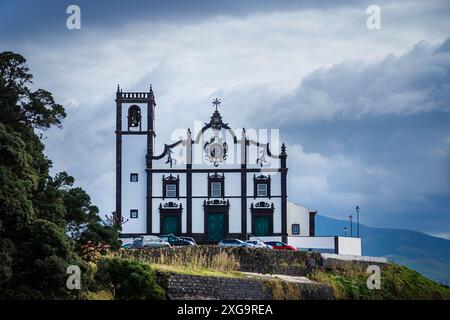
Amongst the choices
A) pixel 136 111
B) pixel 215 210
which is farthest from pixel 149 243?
pixel 136 111

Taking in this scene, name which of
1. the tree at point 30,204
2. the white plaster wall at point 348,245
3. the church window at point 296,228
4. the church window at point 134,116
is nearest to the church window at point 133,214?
the church window at point 134,116

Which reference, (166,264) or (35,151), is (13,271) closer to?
(35,151)

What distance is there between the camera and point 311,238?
71.4 m

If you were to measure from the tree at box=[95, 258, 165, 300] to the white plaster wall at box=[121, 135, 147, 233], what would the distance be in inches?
1501

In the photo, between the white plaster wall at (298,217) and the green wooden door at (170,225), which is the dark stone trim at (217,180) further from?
the white plaster wall at (298,217)

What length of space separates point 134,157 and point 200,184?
5.26m

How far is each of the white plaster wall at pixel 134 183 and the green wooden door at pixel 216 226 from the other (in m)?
4.75

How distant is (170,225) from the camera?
73625 mm

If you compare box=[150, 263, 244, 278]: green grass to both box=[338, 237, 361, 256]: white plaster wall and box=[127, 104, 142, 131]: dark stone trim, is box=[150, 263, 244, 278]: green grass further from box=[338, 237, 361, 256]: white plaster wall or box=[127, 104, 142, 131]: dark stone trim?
box=[127, 104, 142, 131]: dark stone trim

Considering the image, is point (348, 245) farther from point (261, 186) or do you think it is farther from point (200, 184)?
point (200, 184)

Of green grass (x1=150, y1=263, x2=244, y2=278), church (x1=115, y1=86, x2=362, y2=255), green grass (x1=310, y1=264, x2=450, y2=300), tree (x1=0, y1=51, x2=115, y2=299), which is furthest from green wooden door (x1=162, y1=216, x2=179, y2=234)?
tree (x1=0, y1=51, x2=115, y2=299)
